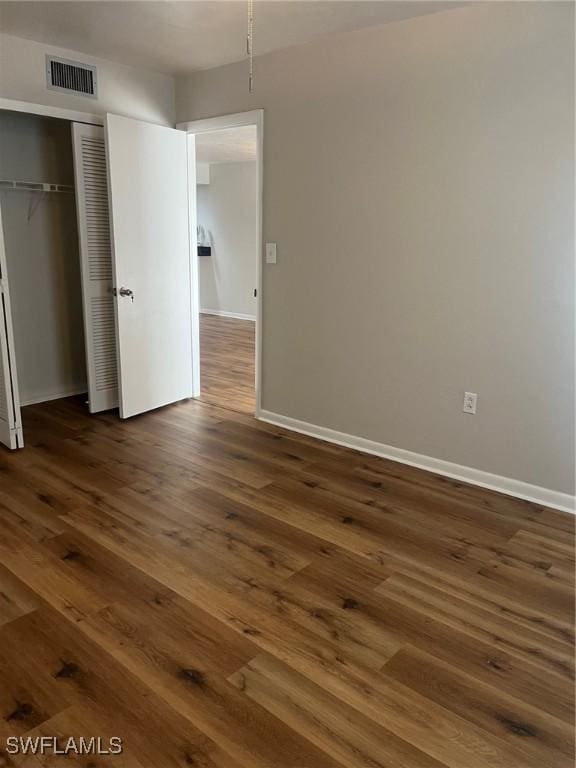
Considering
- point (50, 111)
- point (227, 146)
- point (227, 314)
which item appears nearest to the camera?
point (50, 111)

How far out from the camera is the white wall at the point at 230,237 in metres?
8.76

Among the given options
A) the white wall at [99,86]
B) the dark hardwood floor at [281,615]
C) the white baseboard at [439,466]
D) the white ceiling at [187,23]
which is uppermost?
the white ceiling at [187,23]

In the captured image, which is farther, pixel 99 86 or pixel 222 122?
pixel 222 122

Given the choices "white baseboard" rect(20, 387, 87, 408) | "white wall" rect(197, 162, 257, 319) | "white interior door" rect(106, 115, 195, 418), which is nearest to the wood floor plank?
"white interior door" rect(106, 115, 195, 418)

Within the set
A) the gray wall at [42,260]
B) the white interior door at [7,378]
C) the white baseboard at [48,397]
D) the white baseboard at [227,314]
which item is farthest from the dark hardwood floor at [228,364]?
the white interior door at [7,378]

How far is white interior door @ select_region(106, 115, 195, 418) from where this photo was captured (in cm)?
388

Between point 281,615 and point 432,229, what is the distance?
2183 millimetres

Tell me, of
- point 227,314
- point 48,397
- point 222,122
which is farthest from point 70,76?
point 227,314

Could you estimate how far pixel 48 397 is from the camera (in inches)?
182

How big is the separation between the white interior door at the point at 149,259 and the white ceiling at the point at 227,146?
1.29m

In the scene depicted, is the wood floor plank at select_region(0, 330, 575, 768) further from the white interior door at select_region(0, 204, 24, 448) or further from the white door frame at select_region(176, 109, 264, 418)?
the white door frame at select_region(176, 109, 264, 418)

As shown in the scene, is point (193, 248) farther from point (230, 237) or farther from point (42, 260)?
point (230, 237)

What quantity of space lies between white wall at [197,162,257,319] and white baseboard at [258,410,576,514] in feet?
16.3

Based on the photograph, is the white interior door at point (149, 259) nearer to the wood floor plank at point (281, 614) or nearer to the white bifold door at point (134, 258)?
the white bifold door at point (134, 258)
